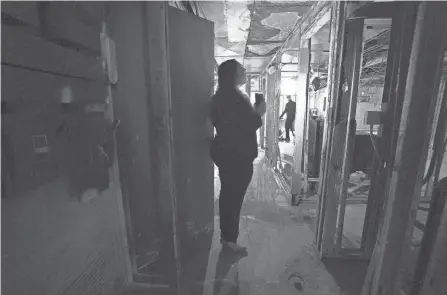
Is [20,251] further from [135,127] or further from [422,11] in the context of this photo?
[422,11]

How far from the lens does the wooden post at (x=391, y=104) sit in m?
1.52

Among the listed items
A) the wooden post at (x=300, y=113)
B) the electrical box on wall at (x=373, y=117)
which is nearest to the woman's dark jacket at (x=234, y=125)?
the electrical box on wall at (x=373, y=117)

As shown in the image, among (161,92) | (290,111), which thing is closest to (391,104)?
(161,92)

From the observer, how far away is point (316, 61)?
5.50 m

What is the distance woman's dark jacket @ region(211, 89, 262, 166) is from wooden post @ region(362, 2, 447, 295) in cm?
97

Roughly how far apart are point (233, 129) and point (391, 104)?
1184 mm

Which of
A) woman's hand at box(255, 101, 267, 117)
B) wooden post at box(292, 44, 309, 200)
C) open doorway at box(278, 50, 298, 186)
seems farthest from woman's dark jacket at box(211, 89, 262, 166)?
open doorway at box(278, 50, 298, 186)

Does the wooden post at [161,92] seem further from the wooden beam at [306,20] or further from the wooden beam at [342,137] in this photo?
the wooden beam at [306,20]

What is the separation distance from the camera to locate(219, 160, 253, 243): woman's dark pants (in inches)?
77.5

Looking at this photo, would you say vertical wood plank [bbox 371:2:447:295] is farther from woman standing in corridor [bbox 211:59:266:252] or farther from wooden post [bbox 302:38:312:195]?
wooden post [bbox 302:38:312:195]

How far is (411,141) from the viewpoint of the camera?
49.0 inches

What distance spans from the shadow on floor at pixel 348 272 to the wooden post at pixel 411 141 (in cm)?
32

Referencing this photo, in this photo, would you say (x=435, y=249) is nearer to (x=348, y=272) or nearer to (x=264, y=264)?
(x=348, y=272)

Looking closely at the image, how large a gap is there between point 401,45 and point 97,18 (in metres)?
1.95
